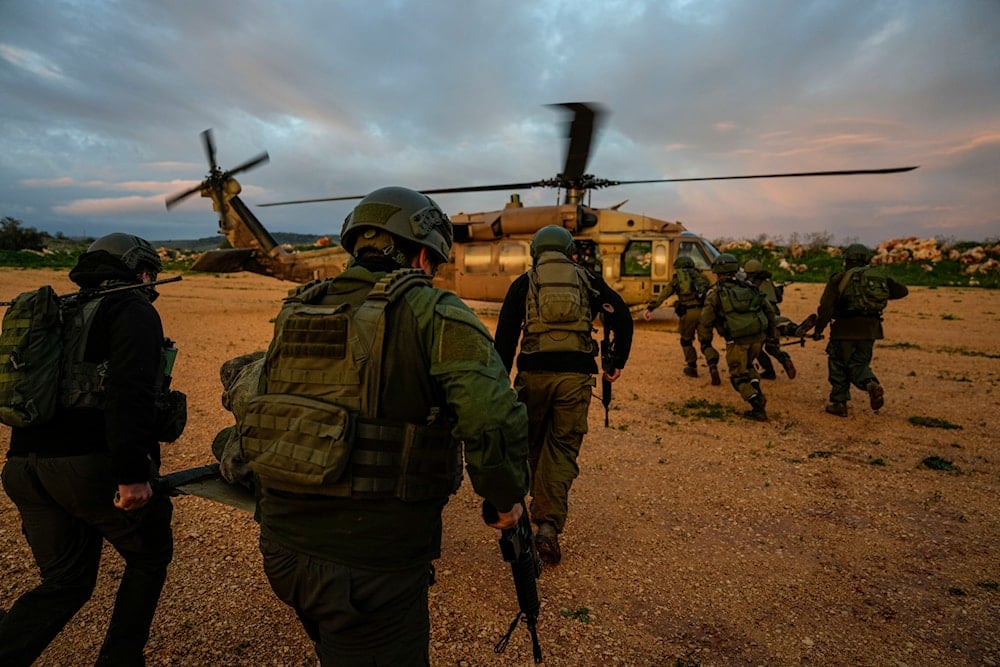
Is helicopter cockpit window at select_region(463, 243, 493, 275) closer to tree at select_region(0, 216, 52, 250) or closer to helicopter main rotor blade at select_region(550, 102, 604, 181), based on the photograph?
helicopter main rotor blade at select_region(550, 102, 604, 181)

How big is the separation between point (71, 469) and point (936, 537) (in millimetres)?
5168

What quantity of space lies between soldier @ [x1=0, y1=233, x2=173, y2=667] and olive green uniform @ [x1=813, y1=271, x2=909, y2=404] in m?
6.63

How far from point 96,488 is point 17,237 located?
49.4m

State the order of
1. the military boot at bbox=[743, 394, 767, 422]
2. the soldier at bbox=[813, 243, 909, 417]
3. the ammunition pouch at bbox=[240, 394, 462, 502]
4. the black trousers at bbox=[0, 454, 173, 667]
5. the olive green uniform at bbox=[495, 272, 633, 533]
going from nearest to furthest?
the ammunition pouch at bbox=[240, 394, 462, 502], the black trousers at bbox=[0, 454, 173, 667], the olive green uniform at bbox=[495, 272, 633, 533], the soldier at bbox=[813, 243, 909, 417], the military boot at bbox=[743, 394, 767, 422]

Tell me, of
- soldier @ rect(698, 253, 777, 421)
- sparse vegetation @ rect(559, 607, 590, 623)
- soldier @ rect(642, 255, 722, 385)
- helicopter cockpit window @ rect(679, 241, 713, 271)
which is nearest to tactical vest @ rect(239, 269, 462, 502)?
sparse vegetation @ rect(559, 607, 590, 623)

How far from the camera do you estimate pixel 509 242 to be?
43.0 feet

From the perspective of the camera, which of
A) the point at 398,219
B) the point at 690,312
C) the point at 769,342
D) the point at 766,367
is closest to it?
the point at 398,219

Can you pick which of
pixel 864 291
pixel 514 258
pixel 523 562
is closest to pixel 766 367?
pixel 864 291

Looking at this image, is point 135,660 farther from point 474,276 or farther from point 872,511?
point 474,276

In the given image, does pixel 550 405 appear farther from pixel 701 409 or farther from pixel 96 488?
pixel 701 409

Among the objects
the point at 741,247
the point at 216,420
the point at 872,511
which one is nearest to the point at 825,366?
the point at 872,511

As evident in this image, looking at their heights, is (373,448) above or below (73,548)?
above

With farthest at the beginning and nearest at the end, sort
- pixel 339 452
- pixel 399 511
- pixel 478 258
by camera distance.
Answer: pixel 478 258, pixel 399 511, pixel 339 452

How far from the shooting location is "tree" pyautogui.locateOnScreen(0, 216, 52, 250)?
3819 centimetres
